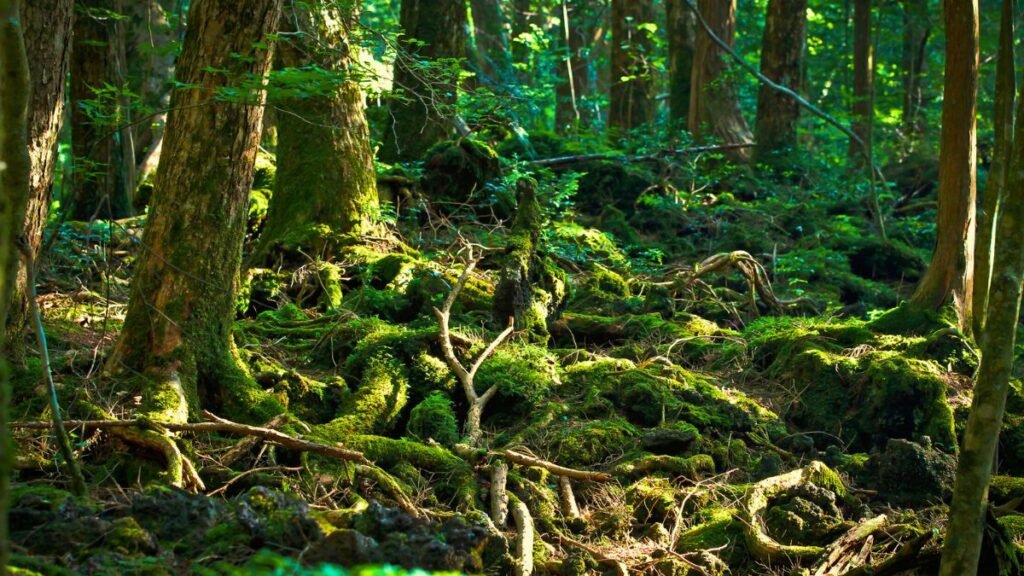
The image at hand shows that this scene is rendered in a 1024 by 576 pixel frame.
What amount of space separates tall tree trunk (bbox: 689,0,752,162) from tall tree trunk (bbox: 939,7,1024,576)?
12.9 metres

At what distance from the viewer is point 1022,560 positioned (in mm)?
5621

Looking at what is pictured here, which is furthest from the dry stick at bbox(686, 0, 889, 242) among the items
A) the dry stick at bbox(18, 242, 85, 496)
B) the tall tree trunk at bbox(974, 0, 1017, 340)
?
the dry stick at bbox(18, 242, 85, 496)

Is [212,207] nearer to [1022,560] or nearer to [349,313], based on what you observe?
[349,313]

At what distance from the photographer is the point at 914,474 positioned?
689 centimetres

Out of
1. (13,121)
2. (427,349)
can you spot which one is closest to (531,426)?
(427,349)

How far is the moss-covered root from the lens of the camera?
5961mm

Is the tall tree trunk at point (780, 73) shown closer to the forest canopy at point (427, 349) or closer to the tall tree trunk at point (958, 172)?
the forest canopy at point (427, 349)

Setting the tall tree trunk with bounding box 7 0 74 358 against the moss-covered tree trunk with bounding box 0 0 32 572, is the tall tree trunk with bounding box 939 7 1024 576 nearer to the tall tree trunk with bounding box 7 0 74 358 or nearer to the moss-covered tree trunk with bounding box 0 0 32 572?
the moss-covered tree trunk with bounding box 0 0 32 572

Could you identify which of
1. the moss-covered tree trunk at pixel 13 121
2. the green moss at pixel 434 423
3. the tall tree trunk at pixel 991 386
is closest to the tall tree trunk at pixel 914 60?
the green moss at pixel 434 423

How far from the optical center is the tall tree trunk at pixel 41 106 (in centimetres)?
582

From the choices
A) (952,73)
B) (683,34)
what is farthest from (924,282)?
(683,34)

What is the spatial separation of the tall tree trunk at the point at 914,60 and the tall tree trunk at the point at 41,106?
59.5ft

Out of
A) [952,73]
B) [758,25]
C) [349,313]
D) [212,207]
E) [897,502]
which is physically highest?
[758,25]

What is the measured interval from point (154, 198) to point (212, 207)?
0.37 meters
